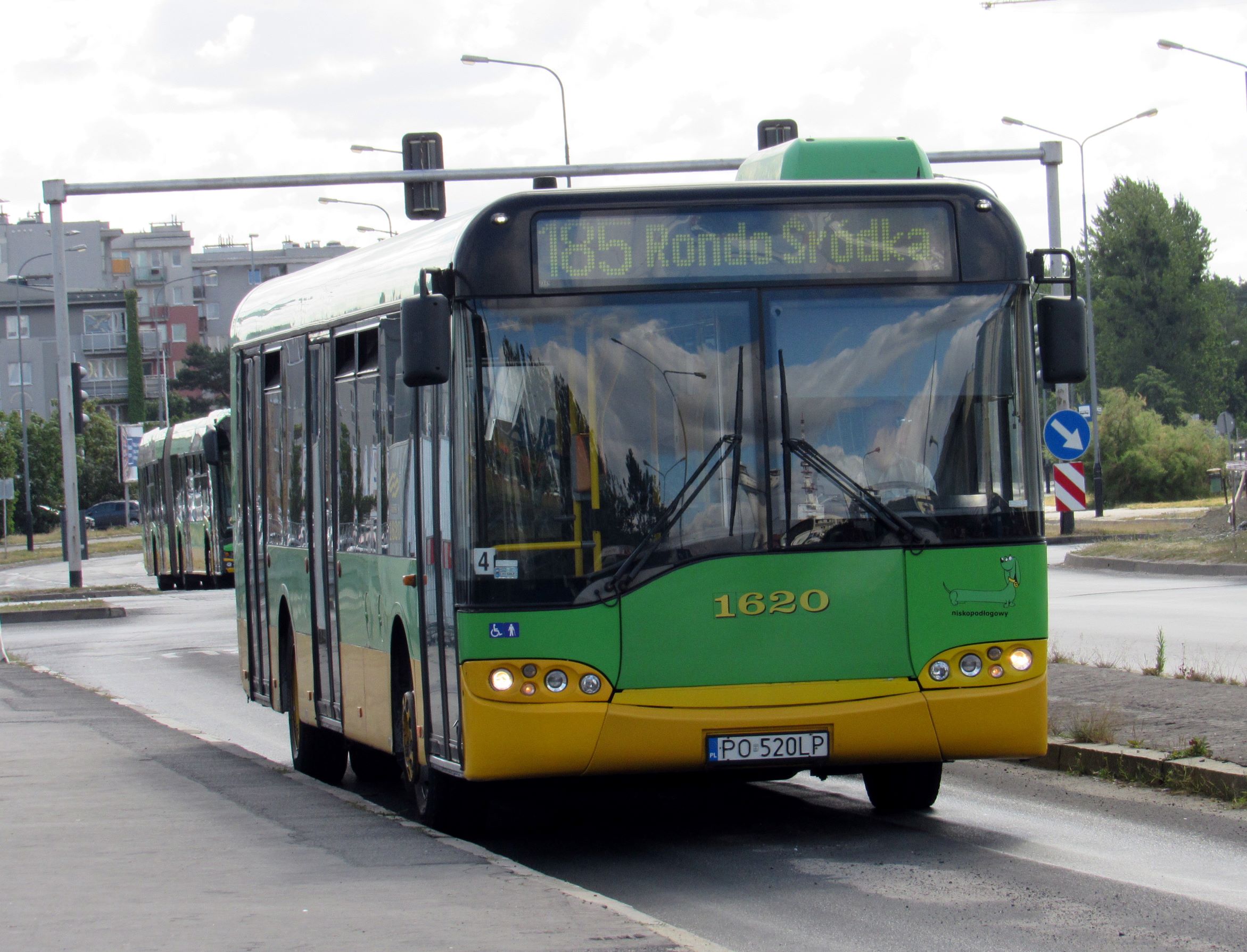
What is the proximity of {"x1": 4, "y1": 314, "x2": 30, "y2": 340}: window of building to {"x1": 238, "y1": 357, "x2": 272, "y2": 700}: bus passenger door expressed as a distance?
119 metres

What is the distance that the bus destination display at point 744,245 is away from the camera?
28.6 feet

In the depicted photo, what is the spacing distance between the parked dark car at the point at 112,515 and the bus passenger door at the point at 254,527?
91368 mm

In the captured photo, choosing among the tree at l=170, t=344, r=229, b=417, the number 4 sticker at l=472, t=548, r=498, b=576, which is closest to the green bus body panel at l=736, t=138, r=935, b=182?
the number 4 sticker at l=472, t=548, r=498, b=576

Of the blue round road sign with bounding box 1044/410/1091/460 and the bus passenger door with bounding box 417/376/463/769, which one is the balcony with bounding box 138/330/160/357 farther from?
the bus passenger door with bounding box 417/376/463/769

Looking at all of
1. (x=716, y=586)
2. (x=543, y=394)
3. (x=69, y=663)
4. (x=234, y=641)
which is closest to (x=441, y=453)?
(x=543, y=394)

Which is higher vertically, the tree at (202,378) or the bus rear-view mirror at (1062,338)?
the tree at (202,378)

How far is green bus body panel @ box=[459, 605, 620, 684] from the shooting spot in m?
8.40

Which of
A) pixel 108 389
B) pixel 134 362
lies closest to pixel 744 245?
pixel 134 362

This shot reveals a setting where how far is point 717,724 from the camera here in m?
Result: 8.45

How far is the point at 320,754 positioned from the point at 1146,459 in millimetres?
58373

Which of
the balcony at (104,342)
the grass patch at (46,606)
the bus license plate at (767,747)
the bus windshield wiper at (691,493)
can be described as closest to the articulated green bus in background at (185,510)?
the grass patch at (46,606)

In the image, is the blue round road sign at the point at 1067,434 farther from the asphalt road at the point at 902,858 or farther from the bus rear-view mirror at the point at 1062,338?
the bus rear-view mirror at the point at 1062,338

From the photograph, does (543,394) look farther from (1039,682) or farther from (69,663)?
(69,663)

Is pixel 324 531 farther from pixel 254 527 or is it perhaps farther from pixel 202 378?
pixel 202 378
